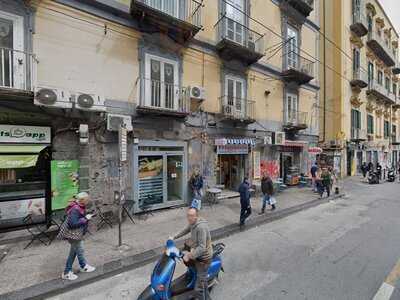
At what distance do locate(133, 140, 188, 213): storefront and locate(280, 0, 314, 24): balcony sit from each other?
1105 cm

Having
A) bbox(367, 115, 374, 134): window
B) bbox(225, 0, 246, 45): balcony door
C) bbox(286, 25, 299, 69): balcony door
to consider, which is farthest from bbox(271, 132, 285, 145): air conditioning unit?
bbox(367, 115, 374, 134): window

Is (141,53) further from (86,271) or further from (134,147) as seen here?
(86,271)

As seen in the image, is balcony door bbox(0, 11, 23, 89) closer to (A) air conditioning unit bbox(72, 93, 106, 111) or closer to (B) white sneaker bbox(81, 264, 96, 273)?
(A) air conditioning unit bbox(72, 93, 106, 111)

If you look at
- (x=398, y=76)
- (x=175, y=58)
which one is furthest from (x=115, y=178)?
(x=398, y=76)

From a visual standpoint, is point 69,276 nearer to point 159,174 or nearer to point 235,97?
point 159,174

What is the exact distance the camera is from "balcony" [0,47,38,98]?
606 centimetres

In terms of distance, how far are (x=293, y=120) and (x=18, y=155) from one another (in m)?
13.8

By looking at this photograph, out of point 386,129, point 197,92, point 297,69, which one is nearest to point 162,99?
point 197,92

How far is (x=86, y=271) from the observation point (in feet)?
15.1

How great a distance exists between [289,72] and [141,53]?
356 inches

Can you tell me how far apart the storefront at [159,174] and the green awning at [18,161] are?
9.50 ft

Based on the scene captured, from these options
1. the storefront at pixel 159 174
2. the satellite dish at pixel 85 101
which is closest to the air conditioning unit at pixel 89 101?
the satellite dish at pixel 85 101

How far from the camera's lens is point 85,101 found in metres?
6.82

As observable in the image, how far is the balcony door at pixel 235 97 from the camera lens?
442 inches
